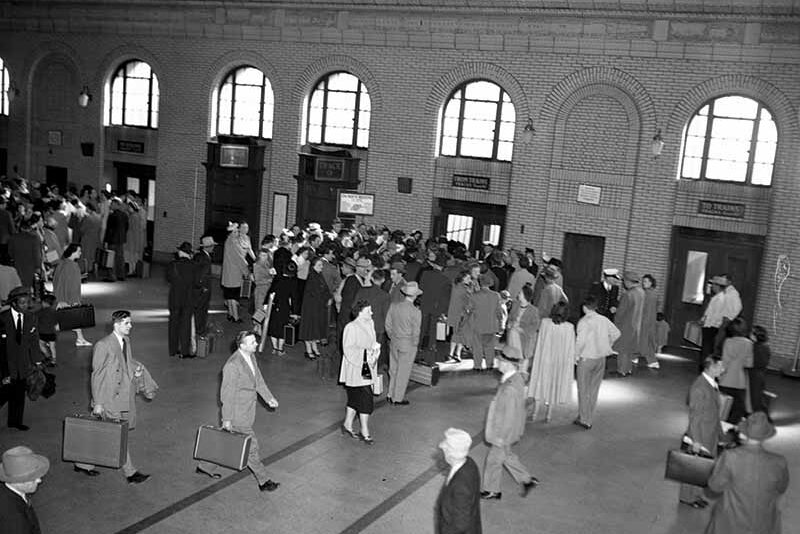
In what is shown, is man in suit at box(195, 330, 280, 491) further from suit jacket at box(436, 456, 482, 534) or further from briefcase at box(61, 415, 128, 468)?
suit jacket at box(436, 456, 482, 534)

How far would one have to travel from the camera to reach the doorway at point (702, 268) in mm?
18266

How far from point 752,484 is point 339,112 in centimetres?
1738

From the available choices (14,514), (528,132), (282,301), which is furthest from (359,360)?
(528,132)

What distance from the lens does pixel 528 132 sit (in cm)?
1992

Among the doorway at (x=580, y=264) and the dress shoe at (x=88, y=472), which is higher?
the doorway at (x=580, y=264)

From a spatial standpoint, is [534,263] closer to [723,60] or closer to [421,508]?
[723,60]

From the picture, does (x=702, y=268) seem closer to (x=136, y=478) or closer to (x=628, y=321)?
(x=628, y=321)

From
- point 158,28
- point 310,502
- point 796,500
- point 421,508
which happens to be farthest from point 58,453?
point 158,28

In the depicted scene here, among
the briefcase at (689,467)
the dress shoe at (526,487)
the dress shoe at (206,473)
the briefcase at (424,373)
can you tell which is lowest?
the dress shoe at (206,473)

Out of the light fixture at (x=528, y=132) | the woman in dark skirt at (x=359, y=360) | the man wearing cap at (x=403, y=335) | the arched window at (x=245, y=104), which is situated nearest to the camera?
the woman in dark skirt at (x=359, y=360)

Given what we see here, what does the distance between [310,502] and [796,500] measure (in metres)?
5.89

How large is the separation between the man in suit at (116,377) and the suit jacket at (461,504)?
13.2ft

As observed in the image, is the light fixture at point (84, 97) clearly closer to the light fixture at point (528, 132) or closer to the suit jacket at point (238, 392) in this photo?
the light fixture at point (528, 132)

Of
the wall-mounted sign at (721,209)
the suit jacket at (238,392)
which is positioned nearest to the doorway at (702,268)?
the wall-mounted sign at (721,209)
